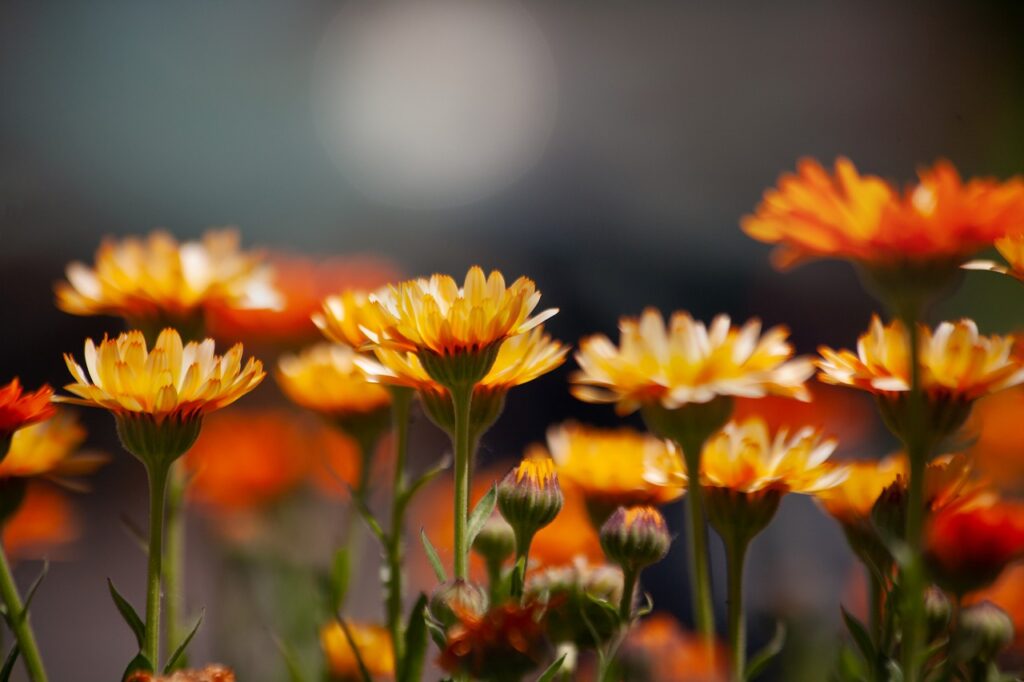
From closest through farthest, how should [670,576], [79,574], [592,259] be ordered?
[670,576]
[79,574]
[592,259]

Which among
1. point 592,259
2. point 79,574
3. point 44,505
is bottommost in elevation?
point 79,574

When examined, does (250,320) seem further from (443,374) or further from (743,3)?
(743,3)

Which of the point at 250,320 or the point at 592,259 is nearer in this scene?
the point at 250,320

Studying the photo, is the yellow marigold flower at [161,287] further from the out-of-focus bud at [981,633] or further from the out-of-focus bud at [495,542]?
the out-of-focus bud at [981,633]

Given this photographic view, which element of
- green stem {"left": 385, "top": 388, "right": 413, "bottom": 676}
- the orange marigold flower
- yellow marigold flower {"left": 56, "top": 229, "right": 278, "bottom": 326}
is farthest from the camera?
yellow marigold flower {"left": 56, "top": 229, "right": 278, "bottom": 326}

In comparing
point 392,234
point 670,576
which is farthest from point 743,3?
point 670,576

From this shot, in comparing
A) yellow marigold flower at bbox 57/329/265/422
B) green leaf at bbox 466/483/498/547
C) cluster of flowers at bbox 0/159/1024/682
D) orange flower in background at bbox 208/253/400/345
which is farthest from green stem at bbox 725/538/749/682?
orange flower in background at bbox 208/253/400/345

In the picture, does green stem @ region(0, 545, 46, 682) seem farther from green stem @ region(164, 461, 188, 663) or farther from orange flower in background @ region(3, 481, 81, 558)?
orange flower in background @ region(3, 481, 81, 558)

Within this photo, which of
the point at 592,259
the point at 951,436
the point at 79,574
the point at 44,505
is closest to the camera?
the point at 951,436
